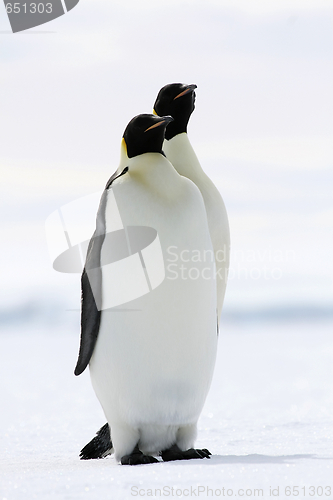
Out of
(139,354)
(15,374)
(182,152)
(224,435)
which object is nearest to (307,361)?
(15,374)

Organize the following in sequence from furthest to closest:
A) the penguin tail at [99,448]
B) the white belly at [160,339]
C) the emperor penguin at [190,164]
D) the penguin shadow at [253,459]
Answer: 1. the emperor penguin at [190,164]
2. the penguin tail at [99,448]
3. the white belly at [160,339]
4. the penguin shadow at [253,459]

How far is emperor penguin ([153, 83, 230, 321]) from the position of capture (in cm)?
296

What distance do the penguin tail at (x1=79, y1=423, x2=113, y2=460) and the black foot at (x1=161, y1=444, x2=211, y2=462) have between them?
1.15 ft

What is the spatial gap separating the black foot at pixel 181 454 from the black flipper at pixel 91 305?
48 centimetres

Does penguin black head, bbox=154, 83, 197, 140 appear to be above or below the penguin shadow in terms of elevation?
above

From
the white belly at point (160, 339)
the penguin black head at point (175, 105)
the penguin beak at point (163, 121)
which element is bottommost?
the white belly at point (160, 339)

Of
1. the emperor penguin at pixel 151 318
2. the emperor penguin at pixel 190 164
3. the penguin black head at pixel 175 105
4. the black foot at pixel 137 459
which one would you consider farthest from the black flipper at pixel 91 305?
the penguin black head at pixel 175 105

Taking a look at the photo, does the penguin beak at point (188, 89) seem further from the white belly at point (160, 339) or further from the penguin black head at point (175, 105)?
the white belly at point (160, 339)

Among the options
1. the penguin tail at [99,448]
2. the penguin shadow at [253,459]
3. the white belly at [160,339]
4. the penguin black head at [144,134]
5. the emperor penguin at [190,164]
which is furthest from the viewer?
the emperor penguin at [190,164]

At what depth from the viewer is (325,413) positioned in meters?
3.89

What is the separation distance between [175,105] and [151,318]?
4.18 ft

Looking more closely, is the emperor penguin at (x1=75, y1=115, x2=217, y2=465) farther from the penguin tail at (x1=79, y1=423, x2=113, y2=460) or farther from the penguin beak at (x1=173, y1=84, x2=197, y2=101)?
the penguin beak at (x1=173, y1=84, x2=197, y2=101)

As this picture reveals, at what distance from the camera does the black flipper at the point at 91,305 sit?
93.0 inches

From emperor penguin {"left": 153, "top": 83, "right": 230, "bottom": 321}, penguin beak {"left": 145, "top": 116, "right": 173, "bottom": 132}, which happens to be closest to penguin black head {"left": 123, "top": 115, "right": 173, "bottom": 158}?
penguin beak {"left": 145, "top": 116, "right": 173, "bottom": 132}
